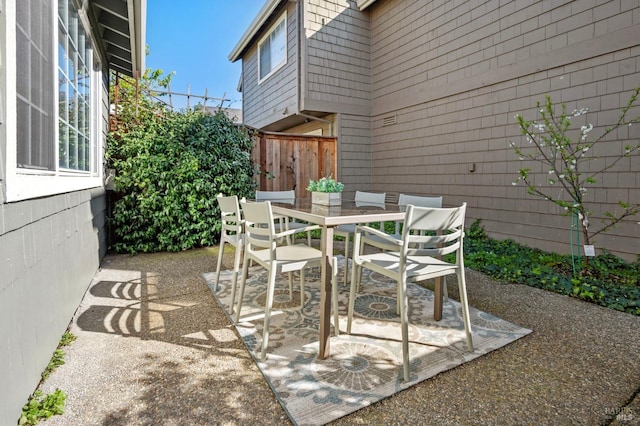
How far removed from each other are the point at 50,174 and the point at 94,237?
200cm

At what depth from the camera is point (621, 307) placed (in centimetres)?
291

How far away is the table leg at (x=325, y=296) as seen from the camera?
209 centimetres

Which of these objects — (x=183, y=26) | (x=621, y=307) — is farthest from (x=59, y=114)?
(x=183, y=26)

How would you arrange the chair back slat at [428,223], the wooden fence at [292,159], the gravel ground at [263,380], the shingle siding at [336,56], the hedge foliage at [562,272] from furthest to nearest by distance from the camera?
the shingle siding at [336,56] → the wooden fence at [292,159] → the hedge foliage at [562,272] → the chair back slat at [428,223] → the gravel ground at [263,380]

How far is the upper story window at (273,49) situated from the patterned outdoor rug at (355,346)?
20.2ft

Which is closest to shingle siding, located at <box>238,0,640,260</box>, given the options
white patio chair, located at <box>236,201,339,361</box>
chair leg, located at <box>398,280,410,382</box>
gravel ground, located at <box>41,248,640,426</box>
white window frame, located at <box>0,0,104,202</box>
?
gravel ground, located at <box>41,248,640,426</box>

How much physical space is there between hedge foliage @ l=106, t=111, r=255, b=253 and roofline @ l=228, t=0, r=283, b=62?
3.93 metres

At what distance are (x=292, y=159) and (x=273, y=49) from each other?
332 centimetres

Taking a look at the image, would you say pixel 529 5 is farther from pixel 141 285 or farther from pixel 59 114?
pixel 141 285

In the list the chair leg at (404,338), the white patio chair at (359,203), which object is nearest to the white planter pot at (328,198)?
the white patio chair at (359,203)

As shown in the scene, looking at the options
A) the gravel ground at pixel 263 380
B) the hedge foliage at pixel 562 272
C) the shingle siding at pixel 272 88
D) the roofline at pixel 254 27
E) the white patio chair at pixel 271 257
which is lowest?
the gravel ground at pixel 263 380

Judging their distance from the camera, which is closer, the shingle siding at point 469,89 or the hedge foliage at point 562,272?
the hedge foliage at point 562,272

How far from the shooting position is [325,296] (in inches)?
82.6

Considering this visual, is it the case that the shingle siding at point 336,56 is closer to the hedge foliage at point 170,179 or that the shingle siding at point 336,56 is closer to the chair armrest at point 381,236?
the hedge foliage at point 170,179
